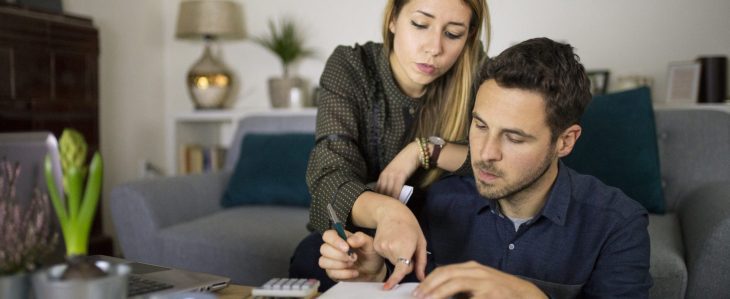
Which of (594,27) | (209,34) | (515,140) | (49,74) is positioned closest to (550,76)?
(515,140)

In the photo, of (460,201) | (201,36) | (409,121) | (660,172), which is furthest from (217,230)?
(201,36)

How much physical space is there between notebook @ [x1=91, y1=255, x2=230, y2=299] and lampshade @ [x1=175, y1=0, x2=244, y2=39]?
8.20 feet

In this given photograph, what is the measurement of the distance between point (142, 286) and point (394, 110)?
780mm

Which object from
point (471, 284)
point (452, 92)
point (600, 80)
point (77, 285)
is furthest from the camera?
point (600, 80)

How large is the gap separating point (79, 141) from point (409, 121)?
0.94 m

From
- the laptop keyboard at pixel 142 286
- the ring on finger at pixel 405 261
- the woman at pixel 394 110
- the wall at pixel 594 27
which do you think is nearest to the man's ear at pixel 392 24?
the woman at pixel 394 110

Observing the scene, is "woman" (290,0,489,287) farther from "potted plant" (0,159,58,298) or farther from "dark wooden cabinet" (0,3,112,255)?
"dark wooden cabinet" (0,3,112,255)

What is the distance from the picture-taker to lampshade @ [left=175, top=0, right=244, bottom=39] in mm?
3385

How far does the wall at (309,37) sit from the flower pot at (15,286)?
2.69 m

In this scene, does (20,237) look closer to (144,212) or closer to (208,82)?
(144,212)

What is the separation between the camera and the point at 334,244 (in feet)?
3.24

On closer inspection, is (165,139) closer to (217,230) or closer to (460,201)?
(217,230)

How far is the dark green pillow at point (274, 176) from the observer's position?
8.43 feet

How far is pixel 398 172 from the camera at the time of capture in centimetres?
133
